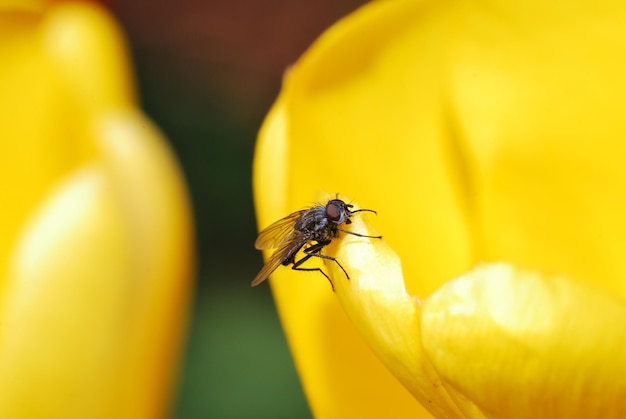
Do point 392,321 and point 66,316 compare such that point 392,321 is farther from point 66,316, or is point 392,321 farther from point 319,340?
point 66,316

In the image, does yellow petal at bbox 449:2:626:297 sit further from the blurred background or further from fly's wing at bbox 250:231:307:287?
the blurred background

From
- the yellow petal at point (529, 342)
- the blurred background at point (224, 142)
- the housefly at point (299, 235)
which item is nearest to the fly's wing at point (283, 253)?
the housefly at point (299, 235)

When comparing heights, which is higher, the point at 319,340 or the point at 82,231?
the point at 82,231

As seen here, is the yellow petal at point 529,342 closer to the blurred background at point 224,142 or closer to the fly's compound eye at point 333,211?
the fly's compound eye at point 333,211

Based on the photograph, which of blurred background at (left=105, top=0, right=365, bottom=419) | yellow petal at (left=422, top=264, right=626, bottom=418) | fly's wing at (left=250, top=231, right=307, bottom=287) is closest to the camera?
yellow petal at (left=422, top=264, right=626, bottom=418)

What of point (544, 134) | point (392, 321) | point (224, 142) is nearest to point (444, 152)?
point (544, 134)

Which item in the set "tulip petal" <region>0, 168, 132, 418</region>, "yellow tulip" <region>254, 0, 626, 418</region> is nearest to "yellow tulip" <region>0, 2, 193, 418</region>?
"tulip petal" <region>0, 168, 132, 418</region>

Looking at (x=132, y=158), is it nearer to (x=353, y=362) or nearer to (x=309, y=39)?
(x=353, y=362)
